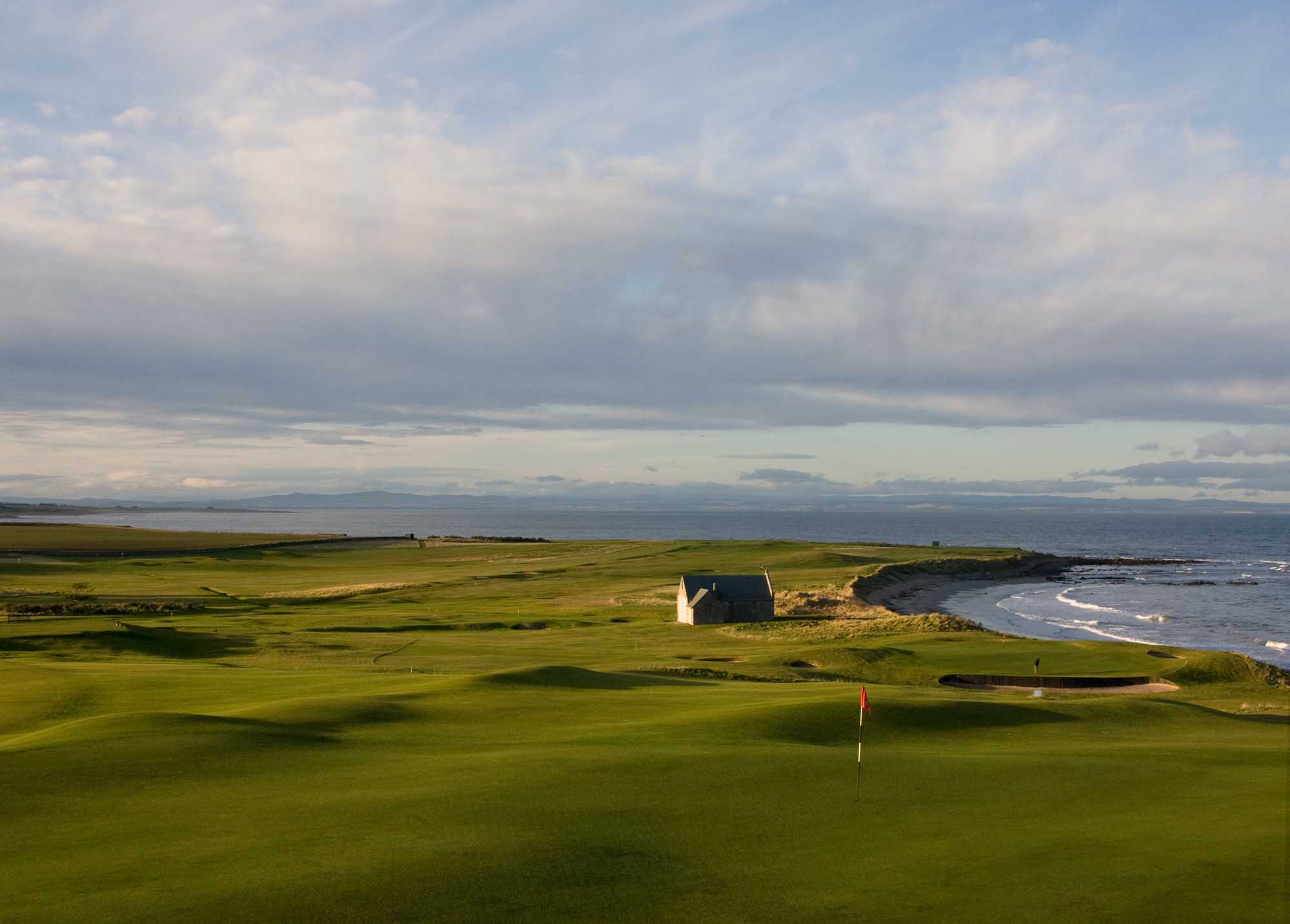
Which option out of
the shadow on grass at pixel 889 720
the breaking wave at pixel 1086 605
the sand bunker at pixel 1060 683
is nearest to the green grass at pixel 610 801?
the shadow on grass at pixel 889 720

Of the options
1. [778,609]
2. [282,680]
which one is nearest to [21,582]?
[778,609]

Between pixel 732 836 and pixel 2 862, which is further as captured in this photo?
pixel 732 836

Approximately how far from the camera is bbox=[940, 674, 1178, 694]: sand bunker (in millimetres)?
38844

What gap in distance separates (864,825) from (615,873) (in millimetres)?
3998

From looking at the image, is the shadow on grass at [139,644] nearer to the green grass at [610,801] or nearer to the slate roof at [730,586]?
the green grass at [610,801]

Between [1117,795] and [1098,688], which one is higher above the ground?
[1117,795]

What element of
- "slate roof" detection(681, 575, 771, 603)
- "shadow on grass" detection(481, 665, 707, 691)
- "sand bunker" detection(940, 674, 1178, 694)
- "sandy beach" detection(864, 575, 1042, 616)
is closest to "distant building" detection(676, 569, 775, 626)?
"slate roof" detection(681, 575, 771, 603)

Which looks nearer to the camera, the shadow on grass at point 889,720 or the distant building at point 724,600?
the shadow on grass at point 889,720

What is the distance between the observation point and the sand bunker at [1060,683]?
38.8 metres

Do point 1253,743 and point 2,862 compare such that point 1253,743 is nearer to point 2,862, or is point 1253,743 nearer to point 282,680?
point 2,862

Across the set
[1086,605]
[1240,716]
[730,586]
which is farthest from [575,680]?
[1086,605]

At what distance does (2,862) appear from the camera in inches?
448

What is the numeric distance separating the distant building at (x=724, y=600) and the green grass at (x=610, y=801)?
3668 cm

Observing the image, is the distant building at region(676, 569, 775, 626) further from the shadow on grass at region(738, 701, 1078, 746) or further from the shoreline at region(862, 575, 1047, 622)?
the shadow on grass at region(738, 701, 1078, 746)
